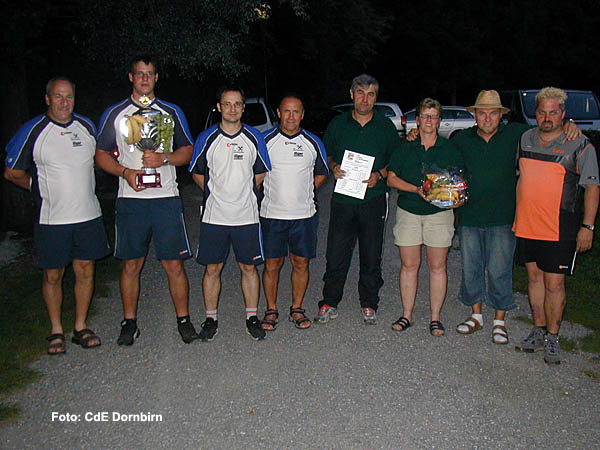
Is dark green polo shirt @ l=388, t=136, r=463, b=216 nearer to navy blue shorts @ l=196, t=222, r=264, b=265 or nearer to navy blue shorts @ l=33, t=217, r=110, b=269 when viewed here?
navy blue shorts @ l=196, t=222, r=264, b=265

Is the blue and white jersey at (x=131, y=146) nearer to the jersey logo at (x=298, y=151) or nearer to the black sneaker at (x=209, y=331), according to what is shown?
the jersey logo at (x=298, y=151)

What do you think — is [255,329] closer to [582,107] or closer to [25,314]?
[25,314]

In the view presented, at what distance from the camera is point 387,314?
604cm

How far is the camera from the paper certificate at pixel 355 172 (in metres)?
5.46

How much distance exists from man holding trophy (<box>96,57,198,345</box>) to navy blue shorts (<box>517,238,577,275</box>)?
294cm

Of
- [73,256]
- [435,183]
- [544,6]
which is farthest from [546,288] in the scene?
[544,6]

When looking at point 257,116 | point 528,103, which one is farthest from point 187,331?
point 528,103

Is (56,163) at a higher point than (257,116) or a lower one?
lower

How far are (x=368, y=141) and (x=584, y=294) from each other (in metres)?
3.19

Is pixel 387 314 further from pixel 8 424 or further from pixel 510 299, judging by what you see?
pixel 8 424

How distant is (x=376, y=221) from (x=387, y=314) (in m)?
1.01

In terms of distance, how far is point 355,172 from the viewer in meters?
5.49

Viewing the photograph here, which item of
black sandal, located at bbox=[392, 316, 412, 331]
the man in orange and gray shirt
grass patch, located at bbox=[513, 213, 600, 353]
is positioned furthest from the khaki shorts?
grass patch, located at bbox=[513, 213, 600, 353]

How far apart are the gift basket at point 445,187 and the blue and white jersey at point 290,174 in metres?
1.05
